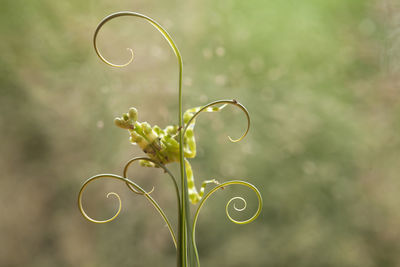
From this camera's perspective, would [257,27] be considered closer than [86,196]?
No

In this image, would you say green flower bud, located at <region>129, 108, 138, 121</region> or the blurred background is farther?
the blurred background

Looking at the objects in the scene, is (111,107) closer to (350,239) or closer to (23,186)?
(23,186)

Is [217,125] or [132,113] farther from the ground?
[217,125]

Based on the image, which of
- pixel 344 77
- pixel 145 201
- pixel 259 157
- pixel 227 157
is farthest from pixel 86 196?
pixel 344 77

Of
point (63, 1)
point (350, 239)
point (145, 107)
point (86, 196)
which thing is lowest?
point (350, 239)

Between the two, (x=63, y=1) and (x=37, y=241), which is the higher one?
(x=63, y=1)

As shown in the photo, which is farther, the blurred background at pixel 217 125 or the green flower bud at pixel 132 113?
the blurred background at pixel 217 125

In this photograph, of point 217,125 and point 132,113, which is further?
point 217,125
